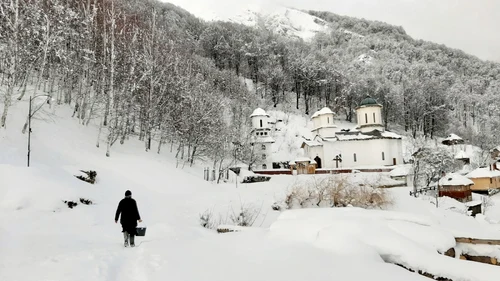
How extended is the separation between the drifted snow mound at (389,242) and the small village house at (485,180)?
44437 mm

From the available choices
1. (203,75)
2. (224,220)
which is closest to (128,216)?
(224,220)

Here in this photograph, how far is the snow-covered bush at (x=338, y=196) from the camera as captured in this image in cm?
1970

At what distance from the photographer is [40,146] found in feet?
60.3

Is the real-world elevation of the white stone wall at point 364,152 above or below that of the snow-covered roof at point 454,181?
above

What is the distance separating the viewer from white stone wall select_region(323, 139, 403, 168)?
158ft

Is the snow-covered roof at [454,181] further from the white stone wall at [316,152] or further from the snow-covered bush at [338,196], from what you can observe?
the snow-covered bush at [338,196]

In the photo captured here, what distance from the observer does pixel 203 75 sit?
5788cm

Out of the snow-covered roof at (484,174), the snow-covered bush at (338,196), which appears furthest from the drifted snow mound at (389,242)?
the snow-covered roof at (484,174)

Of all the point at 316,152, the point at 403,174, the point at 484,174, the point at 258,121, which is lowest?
the point at 484,174

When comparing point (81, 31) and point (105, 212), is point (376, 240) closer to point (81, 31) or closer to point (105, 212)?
point (105, 212)

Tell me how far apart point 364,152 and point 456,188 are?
45.0ft

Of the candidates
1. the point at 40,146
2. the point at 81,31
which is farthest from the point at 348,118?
the point at 40,146

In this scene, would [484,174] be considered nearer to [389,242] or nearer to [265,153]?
[265,153]

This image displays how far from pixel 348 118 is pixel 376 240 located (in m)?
71.8
